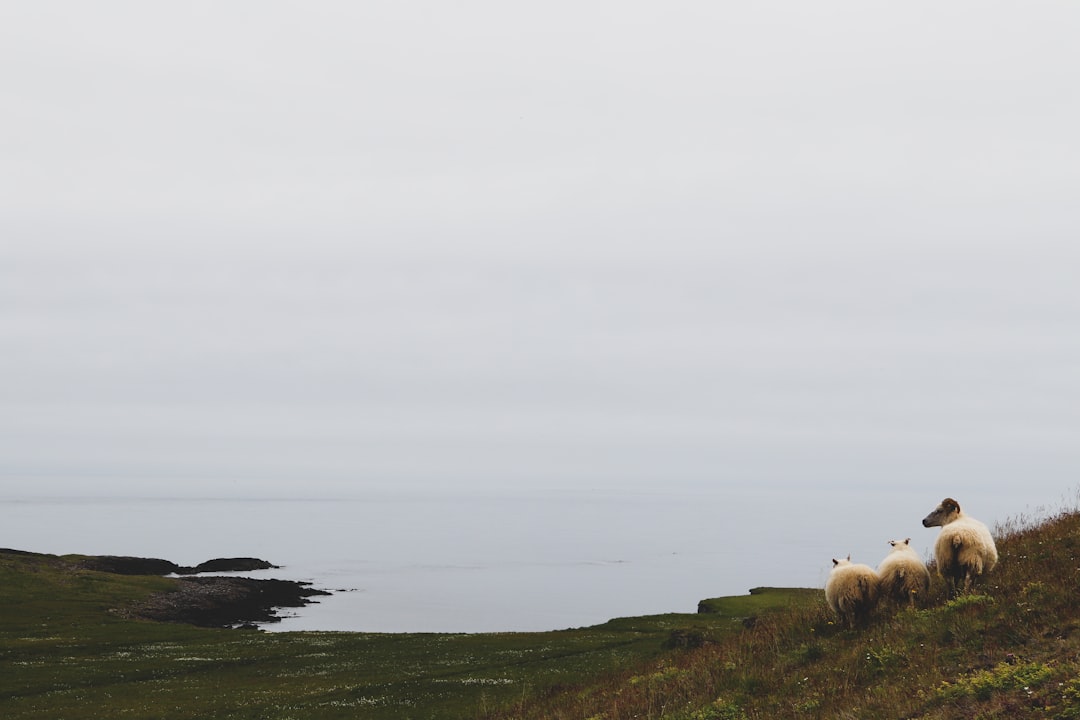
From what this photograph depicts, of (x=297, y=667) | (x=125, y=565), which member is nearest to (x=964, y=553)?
(x=297, y=667)

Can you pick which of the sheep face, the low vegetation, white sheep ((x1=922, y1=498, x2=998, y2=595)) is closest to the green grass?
the low vegetation

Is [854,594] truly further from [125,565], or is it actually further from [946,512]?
[125,565]

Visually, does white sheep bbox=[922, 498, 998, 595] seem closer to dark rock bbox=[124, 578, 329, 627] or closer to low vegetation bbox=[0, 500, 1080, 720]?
low vegetation bbox=[0, 500, 1080, 720]

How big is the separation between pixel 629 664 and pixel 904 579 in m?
17.3

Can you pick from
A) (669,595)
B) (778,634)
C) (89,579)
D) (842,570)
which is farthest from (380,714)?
(669,595)

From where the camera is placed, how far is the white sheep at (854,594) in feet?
58.2

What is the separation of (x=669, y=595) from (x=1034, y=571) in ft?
418

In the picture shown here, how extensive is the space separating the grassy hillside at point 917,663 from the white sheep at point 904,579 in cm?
49

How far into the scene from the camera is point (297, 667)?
43.2 m

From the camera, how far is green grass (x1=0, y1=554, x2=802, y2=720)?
31.9 m

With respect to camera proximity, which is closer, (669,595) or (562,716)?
(562,716)

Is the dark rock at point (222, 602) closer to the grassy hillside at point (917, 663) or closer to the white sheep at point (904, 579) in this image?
the grassy hillside at point (917, 663)

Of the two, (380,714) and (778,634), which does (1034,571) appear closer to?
(778,634)

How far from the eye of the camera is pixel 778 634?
19.3 metres
